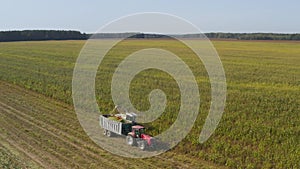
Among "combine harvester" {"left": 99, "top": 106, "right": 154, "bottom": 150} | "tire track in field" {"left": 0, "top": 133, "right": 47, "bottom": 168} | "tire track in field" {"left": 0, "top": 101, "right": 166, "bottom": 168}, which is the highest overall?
"combine harvester" {"left": 99, "top": 106, "right": 154, "bottom": 150}

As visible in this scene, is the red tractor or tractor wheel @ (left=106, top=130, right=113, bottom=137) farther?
tractor wheel @ (left=106, top=130, right=113, bottom=137)

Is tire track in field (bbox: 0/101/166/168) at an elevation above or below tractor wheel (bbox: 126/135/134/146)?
below

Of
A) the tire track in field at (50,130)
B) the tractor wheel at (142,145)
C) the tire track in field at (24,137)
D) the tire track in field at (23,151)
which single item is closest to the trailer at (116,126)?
the tractor wheel at (142,145)

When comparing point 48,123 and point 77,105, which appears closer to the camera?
point 48,123

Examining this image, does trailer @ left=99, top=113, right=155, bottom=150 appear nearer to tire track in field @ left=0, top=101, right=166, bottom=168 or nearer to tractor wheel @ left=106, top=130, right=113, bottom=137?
tractor wheel @ left=106, top=130, right=113, bottom=137

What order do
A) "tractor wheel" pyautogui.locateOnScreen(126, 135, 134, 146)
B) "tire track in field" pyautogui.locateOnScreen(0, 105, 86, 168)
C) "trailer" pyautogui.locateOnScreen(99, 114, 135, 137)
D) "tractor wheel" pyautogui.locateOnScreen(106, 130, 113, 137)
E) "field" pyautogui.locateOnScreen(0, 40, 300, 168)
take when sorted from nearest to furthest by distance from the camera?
"field" pyautogui.locateOnScreen(0, 40, 300, 168) < "tire track in field" pyautogui.locateOnScreen(0, 105, 86, 168) < "tractor wheel" pyautogui.locateOnScreen(126, 135, 134, 146) < "trailer" pyautogui.locateOnScreen(99, 114, 135, 137) < "tractor wheel" pyautogui.locateOnScreen(106, 130, 113, 137)

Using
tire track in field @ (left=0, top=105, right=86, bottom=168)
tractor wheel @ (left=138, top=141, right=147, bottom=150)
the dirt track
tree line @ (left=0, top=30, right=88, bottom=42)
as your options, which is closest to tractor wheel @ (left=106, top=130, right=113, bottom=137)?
the dirt track

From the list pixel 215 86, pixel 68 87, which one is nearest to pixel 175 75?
pixel 215 86

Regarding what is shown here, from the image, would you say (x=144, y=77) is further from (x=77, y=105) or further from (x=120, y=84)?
(x=77, y=105)
